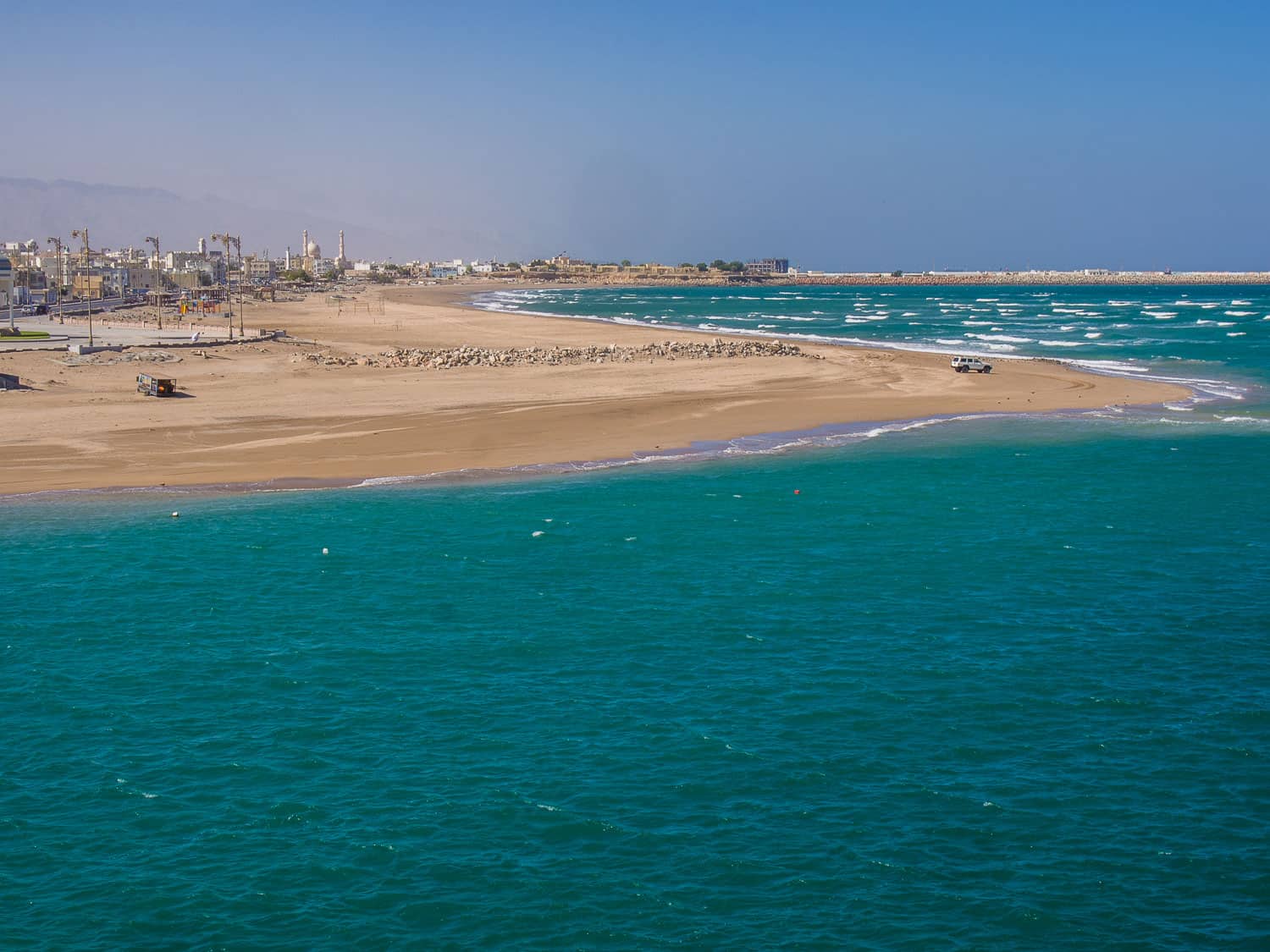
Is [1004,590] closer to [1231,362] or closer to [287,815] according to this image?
[287,815]

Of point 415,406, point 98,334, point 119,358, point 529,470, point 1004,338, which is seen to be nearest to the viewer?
point 529,470

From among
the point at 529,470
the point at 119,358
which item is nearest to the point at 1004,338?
the point at 119,358

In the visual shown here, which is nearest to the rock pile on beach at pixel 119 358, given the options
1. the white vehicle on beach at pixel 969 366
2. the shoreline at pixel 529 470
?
the shoreline at pixel 529 470

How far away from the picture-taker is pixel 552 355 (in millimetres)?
64625

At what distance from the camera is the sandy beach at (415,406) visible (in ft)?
117

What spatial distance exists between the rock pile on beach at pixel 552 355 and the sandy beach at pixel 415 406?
1.20 m

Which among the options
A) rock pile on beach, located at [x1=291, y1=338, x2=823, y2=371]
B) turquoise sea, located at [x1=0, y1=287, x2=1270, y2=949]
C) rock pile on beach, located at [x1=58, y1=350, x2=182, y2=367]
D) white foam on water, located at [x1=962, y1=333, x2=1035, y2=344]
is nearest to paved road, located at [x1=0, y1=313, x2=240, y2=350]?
rock pile on beach, located at [x1=58, y1=350, x2=182, y2=367]

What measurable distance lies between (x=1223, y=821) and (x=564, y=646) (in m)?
10.6

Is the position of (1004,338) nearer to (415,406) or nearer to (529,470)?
(415,406)

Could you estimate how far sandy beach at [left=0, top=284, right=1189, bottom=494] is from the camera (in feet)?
117

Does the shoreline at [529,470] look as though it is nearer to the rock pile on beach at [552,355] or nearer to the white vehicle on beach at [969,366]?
the white vehicle on beach at [969,366]

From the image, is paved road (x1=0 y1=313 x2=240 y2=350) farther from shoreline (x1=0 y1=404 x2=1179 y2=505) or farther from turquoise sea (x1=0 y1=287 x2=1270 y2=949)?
turquoise sea (x1=0 y1=287 x2=1270 y2=949)

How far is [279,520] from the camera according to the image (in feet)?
95.1

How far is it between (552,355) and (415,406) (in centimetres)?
1959
